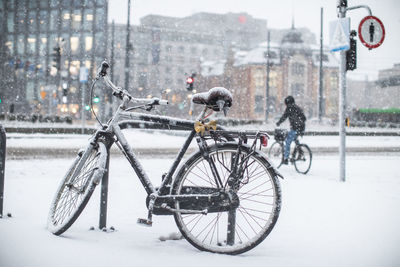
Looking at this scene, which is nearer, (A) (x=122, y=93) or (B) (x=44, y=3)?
(A) (x=122, y=93)

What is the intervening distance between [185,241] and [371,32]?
17.9 feet

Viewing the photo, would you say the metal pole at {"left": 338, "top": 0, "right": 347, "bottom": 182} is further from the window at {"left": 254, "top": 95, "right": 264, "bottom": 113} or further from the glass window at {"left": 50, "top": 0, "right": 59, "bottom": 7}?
the glass window at {"left": 50, "top": 0, "right": 59, "bottom": 7}

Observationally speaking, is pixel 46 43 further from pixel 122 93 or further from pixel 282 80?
pixel 122 93

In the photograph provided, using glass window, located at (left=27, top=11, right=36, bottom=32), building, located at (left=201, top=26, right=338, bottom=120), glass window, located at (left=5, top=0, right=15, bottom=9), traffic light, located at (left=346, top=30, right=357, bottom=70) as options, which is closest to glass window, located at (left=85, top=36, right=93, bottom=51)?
glass window, located at (left=27, top=11, right=36, bottom=32)

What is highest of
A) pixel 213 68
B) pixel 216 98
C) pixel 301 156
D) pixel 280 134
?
pixel 213 68

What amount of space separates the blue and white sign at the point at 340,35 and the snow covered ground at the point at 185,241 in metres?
2.70

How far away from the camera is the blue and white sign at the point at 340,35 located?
24.0 ft

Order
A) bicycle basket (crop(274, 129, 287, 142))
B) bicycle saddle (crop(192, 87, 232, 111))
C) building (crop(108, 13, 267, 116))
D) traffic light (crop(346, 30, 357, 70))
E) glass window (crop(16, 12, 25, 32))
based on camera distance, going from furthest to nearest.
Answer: building (crop(108, 13, 267, 116)), glass window (crop(16, 12, 25, 32)), bicycle basket (crop(274, 129, 287, 142)), traffic light (crop(346, 30, 357, 70)), bicycle saddle (crop(192, 87, 232, 111))

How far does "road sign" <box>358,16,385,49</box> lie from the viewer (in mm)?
6949

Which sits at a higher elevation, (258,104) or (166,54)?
(166,54)

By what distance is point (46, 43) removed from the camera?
61.2 m

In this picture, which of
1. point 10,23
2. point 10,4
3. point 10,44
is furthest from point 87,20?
point 10,44

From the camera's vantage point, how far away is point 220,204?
129 inches

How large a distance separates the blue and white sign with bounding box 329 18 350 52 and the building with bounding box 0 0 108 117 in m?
52.8
